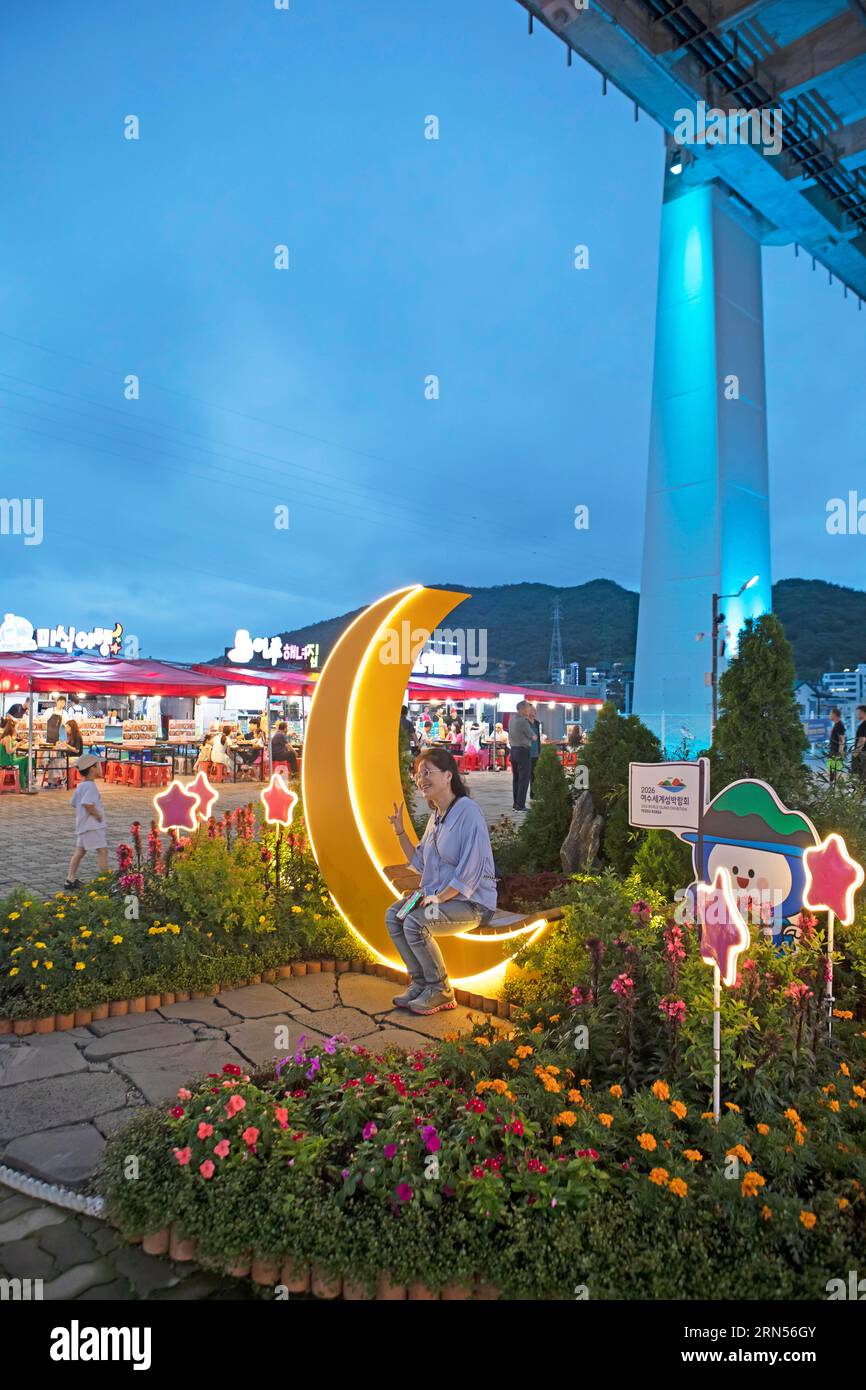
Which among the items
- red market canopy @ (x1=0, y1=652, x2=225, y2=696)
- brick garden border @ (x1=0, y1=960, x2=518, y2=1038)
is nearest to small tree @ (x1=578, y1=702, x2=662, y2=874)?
brick garden border @ (x1=0, y1=960, x2=518, y2=1038)

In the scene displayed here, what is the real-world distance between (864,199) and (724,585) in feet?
33.1

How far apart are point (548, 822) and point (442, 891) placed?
3.17 meters

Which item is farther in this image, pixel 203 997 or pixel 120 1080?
pixel 203 997

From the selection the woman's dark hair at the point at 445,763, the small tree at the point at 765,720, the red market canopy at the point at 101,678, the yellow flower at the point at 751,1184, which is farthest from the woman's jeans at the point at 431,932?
the red market canopy at the point at 101,678

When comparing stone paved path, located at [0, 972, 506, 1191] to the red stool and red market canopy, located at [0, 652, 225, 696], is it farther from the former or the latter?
the red stool

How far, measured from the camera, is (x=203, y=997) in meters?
5.02

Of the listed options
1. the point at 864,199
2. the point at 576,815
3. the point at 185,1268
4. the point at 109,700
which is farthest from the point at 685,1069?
the point at 109,700

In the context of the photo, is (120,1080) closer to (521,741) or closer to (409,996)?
(409,996)

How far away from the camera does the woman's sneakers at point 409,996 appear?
4.88 meters

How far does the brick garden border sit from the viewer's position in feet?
14.5

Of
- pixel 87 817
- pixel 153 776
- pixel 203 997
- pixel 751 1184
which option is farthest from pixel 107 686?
pixel 751 1184

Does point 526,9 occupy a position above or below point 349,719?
above
